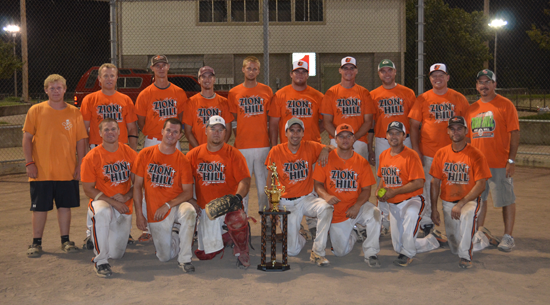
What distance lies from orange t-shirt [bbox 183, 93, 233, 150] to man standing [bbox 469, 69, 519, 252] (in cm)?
324

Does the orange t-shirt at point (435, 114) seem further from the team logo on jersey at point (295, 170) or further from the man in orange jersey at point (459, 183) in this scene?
the team logo on jersey at point (295, 170)

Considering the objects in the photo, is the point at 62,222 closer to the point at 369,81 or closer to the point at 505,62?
the point at 369,81

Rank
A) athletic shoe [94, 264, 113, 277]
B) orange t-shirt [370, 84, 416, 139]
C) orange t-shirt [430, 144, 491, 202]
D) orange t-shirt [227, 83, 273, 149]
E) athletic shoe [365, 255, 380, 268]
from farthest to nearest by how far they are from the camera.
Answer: orange t-shirt [227, 83, 273, 149] < orange t-shirt [370, 84, 416, 139] < orange t-shirt [430, 144, 491, 202] < athletic shoe [365, 255, 380, 268] < athletic shoe [94, 264, 113, 277]

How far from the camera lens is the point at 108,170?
579 cm

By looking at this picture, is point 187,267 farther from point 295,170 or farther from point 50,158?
point 50,158

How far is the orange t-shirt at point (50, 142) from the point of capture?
6086 millimetres

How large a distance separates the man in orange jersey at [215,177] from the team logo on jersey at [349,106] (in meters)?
1.69

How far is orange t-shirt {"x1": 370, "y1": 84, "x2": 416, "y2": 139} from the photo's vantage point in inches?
268

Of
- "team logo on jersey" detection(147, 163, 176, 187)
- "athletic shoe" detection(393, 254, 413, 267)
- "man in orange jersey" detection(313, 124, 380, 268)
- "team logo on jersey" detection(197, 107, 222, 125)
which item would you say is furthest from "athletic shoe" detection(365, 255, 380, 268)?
"team logo on jersey" detection(197, 107, 222, 125)

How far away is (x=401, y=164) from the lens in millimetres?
5871

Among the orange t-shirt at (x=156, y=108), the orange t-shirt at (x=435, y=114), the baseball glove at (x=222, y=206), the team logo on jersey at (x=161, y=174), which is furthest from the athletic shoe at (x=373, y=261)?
the orange t-shirt at (x=156, y=108)

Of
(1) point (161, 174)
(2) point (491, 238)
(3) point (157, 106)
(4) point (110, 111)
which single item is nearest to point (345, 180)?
(2) point (491, 238)

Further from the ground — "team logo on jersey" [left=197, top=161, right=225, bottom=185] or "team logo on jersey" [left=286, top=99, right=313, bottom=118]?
"team logo on jersey" [left=286, top=99, right=313, bottom=118]

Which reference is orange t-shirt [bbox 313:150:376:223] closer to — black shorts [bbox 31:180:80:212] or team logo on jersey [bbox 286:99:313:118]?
team logo on jersey [bbox 286:99:313:118]
